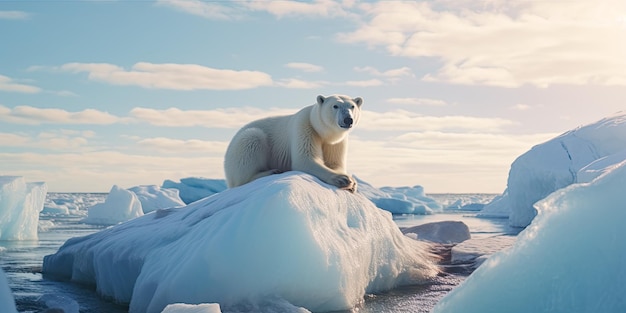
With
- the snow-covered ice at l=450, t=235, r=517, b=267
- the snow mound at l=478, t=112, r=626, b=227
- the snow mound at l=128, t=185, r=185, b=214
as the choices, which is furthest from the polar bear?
the snow mound at l=128, t=185, r=185, b=214

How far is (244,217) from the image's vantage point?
177 inches

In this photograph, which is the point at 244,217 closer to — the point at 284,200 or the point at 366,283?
the point at 284,200

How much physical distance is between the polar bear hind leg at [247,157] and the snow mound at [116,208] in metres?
12.3

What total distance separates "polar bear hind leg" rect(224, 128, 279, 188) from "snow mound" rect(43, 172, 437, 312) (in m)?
0.59

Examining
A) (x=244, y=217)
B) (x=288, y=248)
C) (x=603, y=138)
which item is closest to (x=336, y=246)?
(x=288, y=248)

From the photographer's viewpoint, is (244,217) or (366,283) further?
(366,283)

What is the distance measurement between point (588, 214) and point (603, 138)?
13.5 m

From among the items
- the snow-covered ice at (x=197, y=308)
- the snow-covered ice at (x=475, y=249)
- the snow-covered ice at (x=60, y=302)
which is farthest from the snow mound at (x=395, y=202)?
the snow-covered ice at (x=197, y=308)

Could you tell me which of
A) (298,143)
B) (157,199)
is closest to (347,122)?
(298,143)

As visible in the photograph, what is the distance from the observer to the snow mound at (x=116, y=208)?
704 inches

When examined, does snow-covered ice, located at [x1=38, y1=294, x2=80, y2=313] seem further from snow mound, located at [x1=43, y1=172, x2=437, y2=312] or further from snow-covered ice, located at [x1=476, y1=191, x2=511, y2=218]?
snow-covered ice, located at [x1=476, y1=191, x2=511, y2=218]

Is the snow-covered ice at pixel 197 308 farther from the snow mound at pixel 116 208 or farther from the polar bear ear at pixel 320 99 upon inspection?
the snow mound at pixel 116 208

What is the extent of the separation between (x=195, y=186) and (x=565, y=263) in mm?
26553

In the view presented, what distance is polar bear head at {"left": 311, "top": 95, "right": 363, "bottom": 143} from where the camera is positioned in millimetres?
5875
